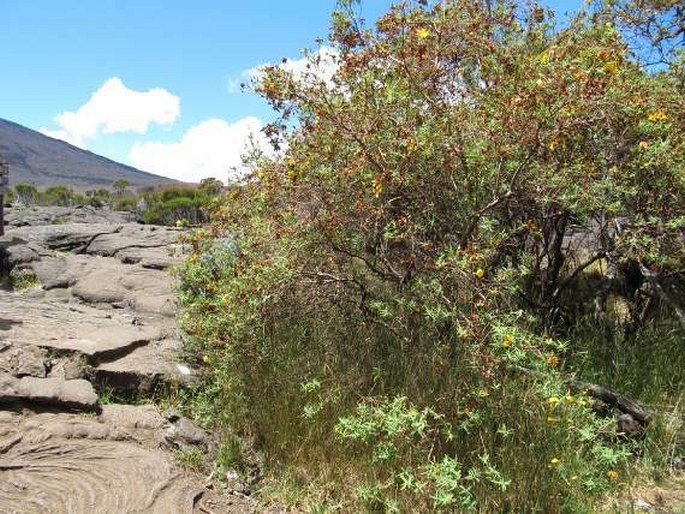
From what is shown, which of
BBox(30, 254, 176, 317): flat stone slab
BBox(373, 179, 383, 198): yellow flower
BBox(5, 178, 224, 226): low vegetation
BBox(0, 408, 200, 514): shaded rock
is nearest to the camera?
BBox(0, 408, 200, 514): shaded rock

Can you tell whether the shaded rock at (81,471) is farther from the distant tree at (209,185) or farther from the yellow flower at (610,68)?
the distant tree at (209,185)

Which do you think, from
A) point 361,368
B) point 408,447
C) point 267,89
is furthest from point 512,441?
point 267,89

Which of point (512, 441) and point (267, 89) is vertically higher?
point (267, 89)

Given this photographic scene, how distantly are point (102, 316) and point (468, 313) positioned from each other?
3500mm

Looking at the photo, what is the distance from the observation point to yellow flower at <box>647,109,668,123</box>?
A: 3.93m

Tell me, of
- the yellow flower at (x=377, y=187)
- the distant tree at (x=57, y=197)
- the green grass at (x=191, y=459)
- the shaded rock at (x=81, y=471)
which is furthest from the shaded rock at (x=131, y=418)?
the distant tree at (x=57, y=197)

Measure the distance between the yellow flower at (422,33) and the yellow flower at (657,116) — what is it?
4.52ft

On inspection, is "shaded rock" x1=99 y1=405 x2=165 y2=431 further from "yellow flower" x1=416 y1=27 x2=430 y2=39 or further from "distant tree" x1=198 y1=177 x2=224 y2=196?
"distant tree" x1=198 y1=177 x2=224 y2=196

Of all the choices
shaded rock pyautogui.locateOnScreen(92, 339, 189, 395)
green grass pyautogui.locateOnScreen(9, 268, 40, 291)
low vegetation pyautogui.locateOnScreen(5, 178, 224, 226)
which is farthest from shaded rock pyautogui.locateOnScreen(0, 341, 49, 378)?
low vegetation pyautogui.locateOnScreen(5, 178, 224, 226)

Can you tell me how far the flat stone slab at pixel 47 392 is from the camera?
376cm

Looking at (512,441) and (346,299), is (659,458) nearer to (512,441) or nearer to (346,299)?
(512,441)

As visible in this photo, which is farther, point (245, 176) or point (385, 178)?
point (245, 176)

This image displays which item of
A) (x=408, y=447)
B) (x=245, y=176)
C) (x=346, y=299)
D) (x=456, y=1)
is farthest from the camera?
(x=245, y=176)

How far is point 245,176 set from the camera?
539 centimetres
